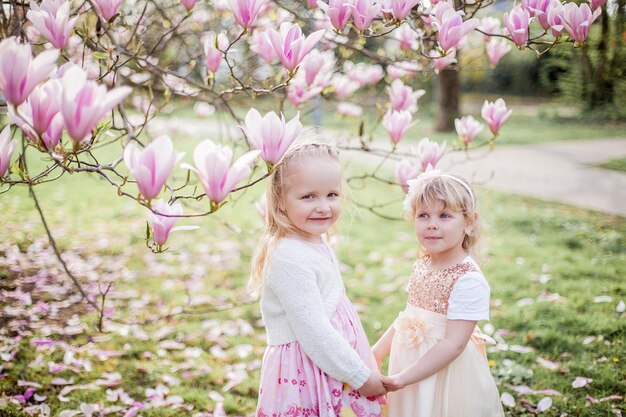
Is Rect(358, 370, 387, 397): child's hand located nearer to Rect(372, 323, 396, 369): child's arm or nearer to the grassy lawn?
Rect(372, 323, 396, 369): child's arm

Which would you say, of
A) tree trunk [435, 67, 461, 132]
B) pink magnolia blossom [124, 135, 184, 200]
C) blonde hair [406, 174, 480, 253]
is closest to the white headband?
blonde hair [406, 174, 480, 253]

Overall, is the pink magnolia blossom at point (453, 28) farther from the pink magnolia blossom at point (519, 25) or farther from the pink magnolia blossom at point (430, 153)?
the pink magnolia blossom at point (430, 153)

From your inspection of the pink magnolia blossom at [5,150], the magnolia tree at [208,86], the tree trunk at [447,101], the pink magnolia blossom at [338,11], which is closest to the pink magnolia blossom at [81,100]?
the magnolia tree at [208,86]

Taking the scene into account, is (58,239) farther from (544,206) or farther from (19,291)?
(544,206)

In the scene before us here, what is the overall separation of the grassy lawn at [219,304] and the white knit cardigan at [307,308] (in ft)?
1.12

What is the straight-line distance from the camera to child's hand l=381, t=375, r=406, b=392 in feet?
5.40

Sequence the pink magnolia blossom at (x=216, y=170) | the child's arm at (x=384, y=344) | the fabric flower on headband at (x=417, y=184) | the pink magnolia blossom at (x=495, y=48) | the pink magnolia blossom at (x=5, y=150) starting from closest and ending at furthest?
1. the pink magnolia blossom at (x=216, y=170)
2. the pink magnolia blossom at (x=5, y=150)
3. the fabric flower on headband at (x=417, y=184)
4. the child's arm at (x=384, y=344)
5. the pink magnolia blossom at (x=495, y=48)

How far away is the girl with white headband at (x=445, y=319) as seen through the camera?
1614mm

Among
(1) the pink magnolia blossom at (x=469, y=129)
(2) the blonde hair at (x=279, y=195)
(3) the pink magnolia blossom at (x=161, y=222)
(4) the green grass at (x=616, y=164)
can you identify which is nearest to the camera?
(3) the pink magnolia blossom at (x=161, y=222)

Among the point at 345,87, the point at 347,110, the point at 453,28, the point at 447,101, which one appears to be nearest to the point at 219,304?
the point at 347,110

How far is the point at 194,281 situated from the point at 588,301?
2760mm

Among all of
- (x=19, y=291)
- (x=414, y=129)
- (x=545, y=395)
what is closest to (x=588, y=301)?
(x=545, y=395)

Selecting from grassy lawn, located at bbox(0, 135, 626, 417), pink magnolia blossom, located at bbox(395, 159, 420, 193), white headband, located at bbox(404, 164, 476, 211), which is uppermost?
pink magnolia blossom, located at bbox(395, 159, 420, 193)

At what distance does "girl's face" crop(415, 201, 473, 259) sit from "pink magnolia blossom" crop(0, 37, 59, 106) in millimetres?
1151
